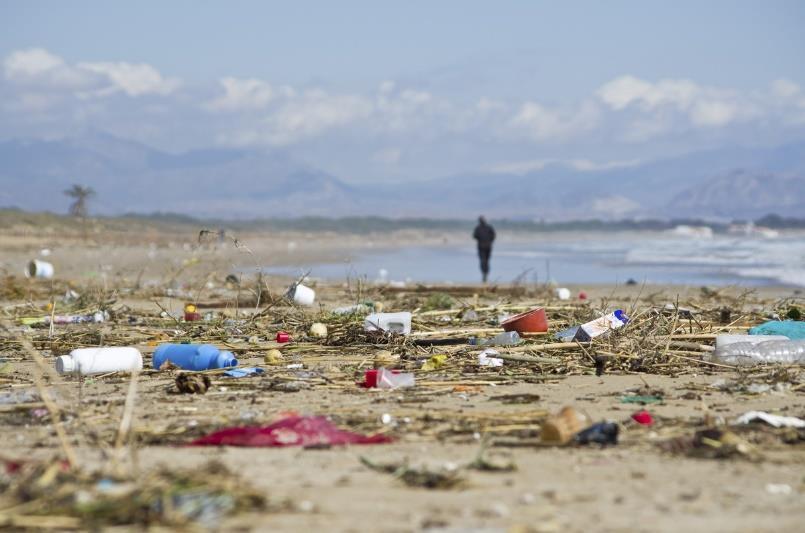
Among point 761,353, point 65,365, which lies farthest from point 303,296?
point 761,353

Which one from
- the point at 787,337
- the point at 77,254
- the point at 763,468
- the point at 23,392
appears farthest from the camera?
the point at 77,254

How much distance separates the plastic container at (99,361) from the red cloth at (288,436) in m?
2.65

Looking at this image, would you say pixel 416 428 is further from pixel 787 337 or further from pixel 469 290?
pixel 469 290

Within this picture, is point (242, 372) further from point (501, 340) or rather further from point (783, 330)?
point (783, 330)

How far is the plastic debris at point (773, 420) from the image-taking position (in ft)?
18.8

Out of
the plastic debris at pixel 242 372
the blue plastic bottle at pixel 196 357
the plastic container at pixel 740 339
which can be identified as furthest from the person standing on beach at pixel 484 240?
the plastic debris at pixel 242 372

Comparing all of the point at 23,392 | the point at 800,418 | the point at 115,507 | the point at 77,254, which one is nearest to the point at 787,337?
the point at 800,418

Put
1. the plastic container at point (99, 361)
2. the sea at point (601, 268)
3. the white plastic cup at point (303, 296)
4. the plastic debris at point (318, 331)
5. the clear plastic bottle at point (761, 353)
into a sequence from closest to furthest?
the plastic container at point (99, 361), the clear plastic bottle at point (761, 353), the plastic debris at point (318, 331), the white plastic cup at point (303, 296), the sea at point (601, 268)

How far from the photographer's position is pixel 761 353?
319 inches

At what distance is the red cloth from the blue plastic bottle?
2537 millimetres

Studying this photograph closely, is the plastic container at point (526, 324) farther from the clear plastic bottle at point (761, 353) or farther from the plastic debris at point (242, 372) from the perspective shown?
the plastic debris at point (242, 372)

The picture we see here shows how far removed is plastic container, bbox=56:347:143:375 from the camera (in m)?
7.92

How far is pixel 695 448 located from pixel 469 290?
11.9m

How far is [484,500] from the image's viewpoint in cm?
431
